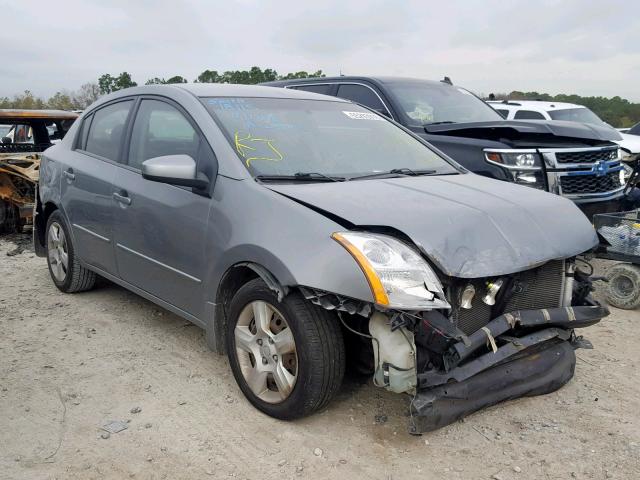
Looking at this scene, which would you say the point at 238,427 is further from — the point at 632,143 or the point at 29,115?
the point at 632,143

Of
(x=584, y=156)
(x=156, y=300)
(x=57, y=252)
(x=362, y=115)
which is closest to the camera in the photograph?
(x=156, y=300)

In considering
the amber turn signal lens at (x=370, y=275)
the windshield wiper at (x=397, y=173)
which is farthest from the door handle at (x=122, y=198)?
the amber turn signal lens at (x=370, y=275)

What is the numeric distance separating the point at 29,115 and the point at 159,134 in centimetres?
489

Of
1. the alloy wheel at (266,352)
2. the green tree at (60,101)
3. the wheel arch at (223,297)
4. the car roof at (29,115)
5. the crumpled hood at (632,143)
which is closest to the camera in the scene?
the alloy wheel at (266,352)

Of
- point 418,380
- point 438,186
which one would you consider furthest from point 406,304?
point 438,186

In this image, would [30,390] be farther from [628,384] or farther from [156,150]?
[628,384]

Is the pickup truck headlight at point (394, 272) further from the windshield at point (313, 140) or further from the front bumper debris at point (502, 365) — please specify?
the windshield at point (313, 140)

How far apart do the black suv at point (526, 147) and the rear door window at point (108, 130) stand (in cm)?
317

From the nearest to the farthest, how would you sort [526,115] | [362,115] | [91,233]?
[362,115] → [91,233] → [526,115]

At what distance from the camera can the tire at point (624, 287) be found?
5.00 m

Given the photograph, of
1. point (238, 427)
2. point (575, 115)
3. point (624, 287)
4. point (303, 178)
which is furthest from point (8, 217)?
point (575, 115)

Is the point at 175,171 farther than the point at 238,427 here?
Yes

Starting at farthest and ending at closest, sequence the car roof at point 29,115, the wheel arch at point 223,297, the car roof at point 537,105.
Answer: the car roof at point 537,105 → the car roof at point 29,115 → the wheel arch at point 223,297

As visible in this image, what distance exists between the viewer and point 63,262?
5207 mm
